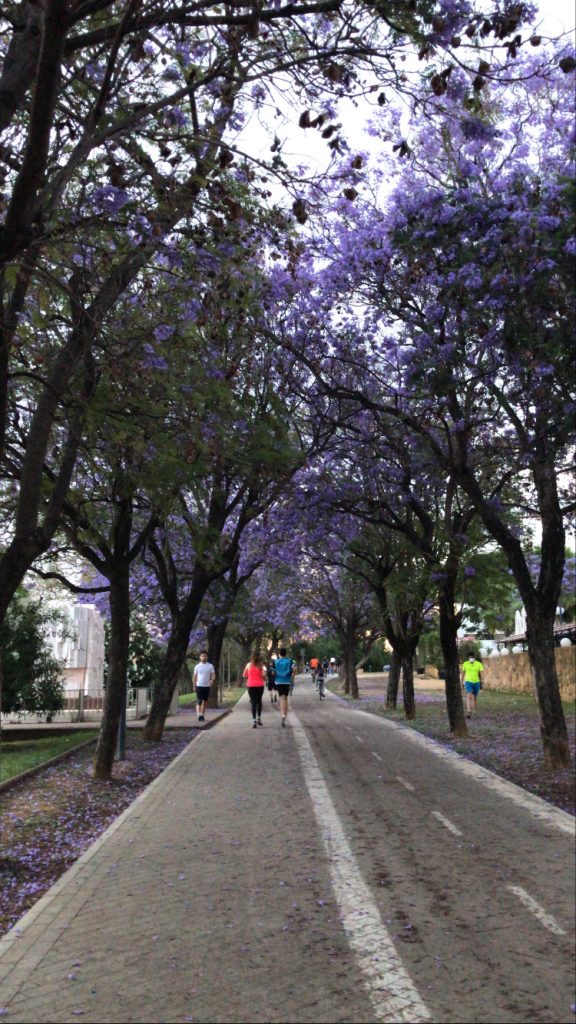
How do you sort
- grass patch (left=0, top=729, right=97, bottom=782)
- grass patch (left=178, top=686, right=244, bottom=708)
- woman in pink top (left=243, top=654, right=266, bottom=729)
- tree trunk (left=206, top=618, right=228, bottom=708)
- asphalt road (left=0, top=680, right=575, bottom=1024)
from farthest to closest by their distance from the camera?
grass patch (left=178, top=686, right=244, bottom=708) < tree trunk (left=206, top=618, right=228, bottom=708) < woman in pink top (left=243, top=654, right=266, bottom=729) < grass patch (left=0, top=729, right=97, bottom=782) < asphalt road (left=0, top=680, right=575, bottom=1024)

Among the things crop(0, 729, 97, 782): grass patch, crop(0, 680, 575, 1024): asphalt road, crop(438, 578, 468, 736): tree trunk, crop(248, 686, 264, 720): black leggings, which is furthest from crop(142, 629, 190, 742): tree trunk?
crop(0, 680, 575, 1024): asphalt road

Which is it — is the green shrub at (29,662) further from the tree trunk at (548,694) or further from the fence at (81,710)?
the tree trunk at (548,694)

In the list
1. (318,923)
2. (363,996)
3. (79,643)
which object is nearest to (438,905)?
(318,923)

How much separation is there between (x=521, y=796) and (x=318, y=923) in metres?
5.71

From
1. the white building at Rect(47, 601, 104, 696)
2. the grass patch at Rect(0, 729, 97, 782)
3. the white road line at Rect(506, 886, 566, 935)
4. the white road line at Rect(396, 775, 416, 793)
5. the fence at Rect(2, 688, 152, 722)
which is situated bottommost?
the white road line at Rect(506, 886, 566, 935)

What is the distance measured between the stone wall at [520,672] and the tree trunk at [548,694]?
19.5 m

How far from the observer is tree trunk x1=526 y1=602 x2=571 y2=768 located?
12180 mm

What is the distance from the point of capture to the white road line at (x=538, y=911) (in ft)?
17.1

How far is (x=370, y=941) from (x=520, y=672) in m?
37.9

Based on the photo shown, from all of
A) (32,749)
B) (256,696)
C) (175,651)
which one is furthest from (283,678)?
(32,749)

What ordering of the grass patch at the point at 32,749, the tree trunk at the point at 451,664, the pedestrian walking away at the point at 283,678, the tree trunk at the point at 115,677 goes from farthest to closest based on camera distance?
1. the pedestrian walking away at the point at 283,678
2. the tree trunk at the point at 451,664
3. the grass patch at the point at 32,749
4. the tree trunk at the point at 115,677

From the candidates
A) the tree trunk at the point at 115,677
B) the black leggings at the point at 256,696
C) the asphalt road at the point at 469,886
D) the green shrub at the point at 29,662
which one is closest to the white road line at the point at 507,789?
the asphalt road at the point at 469,886

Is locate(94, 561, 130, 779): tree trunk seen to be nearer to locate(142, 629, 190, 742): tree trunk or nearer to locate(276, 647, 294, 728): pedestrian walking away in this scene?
locate(142, 629, 190, 742): tree trunk

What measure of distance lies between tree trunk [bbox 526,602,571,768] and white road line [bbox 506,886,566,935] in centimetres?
639
